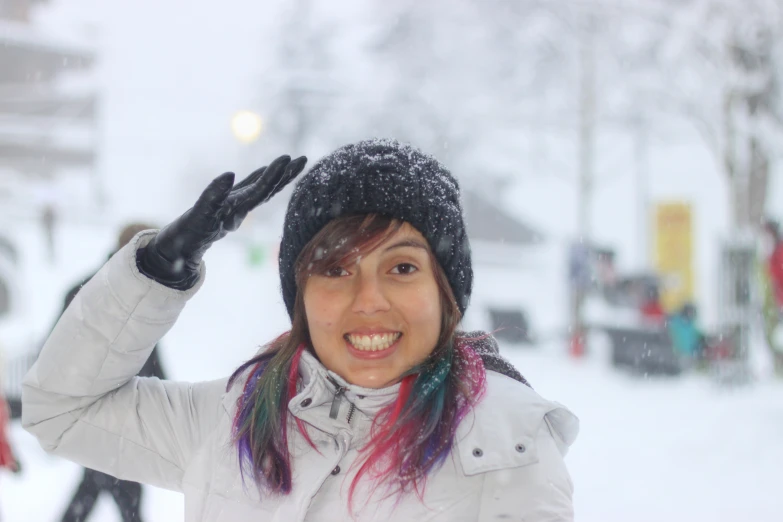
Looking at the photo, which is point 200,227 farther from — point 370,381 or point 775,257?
point 775,257

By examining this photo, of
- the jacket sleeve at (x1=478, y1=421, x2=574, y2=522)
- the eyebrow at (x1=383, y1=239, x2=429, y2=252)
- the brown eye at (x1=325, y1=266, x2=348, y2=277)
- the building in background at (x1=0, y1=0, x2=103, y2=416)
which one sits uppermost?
the building in background at (x1=0, y1=0, x2=103, y2=416)

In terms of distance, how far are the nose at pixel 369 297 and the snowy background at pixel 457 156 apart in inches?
87.9

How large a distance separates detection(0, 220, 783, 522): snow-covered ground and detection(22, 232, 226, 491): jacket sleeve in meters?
0.43

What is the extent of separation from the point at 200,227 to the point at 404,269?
0.41 meters

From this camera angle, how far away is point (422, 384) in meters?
1.40

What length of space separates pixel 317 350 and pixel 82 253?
16.5 metres

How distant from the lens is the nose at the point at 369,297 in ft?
4.59

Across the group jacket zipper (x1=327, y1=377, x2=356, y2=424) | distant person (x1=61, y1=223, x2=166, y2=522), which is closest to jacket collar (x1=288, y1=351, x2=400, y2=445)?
jacket zipper (x1=327, y1=377, x2=356, y2=424)

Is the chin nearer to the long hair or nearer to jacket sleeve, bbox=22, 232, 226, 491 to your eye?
the long hair

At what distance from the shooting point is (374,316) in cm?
142

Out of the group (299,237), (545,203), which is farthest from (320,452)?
(545,203)

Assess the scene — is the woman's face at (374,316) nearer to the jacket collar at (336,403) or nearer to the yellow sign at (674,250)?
the jacket collar at (336,403)

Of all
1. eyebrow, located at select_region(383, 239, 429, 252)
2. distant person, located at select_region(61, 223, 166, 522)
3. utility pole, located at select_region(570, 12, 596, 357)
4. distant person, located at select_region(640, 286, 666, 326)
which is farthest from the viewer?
utility pole, located at select_region(570, 12, 596, 357)

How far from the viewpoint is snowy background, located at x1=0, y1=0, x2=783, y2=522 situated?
211 inches
